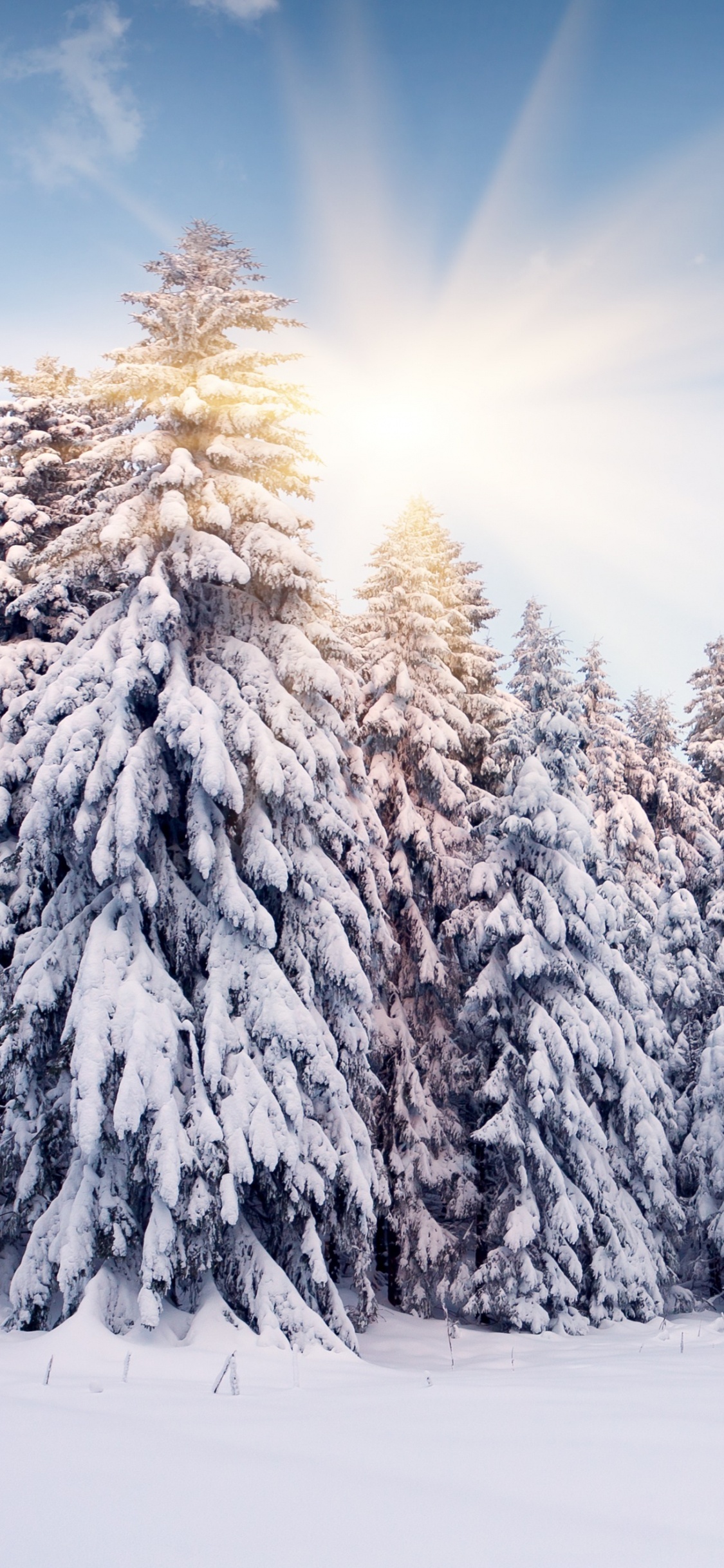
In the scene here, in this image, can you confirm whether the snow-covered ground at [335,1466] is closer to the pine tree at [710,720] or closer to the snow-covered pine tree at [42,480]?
A: the snow-covered pine tree at [42,480]

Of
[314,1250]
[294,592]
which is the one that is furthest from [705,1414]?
[294,592]

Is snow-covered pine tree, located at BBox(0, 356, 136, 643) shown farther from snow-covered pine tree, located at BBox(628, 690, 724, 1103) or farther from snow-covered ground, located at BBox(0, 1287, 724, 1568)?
snow-covered pine tree, located at BBox(628, 690, 724, 1103)

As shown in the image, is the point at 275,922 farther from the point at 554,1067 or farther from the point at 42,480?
the point at 42,480

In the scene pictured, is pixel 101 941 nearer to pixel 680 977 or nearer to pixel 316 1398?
pixel 316 1398

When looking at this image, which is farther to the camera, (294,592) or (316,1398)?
(294,592)

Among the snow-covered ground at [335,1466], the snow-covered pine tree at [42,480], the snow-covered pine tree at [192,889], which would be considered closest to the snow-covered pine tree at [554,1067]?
the snow-covered pine tree at [192,889]

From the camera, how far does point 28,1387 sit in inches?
269

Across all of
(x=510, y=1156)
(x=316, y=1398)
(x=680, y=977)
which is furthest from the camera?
(x=680, y=977)

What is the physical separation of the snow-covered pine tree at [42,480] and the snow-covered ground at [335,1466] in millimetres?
10859

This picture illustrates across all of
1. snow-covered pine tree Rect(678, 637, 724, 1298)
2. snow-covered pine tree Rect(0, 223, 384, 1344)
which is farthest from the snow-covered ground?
snow-covered pine tree Rect(678, 637, 724, 1298)

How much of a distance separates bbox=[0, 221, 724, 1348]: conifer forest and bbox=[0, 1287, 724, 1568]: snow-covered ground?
1739mm

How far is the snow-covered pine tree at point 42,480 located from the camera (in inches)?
594

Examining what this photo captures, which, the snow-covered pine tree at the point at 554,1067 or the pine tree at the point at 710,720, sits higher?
the pine tree at the point at 710,720

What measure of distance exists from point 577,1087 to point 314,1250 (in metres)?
7.94
